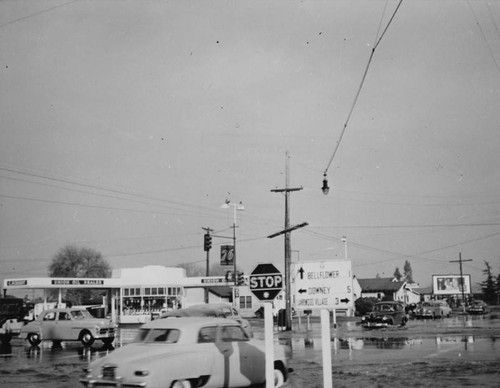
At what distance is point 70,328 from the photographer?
Answer: 26078mm

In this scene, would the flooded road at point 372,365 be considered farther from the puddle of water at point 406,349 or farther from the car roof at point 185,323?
the car roof at point 185,323

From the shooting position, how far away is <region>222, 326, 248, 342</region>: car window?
11.3 m

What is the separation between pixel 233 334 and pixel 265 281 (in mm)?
1162

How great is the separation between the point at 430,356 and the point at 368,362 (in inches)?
94.6

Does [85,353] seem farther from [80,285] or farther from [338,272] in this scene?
[80,285]

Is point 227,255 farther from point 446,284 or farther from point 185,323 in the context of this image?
point 446,284

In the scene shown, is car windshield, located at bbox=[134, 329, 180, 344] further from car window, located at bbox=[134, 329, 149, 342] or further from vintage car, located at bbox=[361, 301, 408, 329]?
vintage car, located at bbox=[361, 301, 408, 329]

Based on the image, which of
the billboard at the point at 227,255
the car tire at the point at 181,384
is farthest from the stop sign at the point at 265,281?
the billboard at the point at 227,255

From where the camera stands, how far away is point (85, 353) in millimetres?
22594

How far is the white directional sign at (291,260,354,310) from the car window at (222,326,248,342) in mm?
1922

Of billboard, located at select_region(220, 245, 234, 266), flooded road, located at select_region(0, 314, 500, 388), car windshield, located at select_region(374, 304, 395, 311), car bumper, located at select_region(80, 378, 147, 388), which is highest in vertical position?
billboard, located at select_region(220, 245, 234, 266)

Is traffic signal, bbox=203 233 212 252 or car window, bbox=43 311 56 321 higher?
traffic signal, bbox=203 233 212 252

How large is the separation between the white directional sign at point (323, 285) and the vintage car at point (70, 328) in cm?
1751

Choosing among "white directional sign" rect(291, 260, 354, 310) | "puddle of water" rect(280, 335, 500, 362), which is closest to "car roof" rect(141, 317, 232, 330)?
"white directional sign" rect(291, 260, 354, 310)
